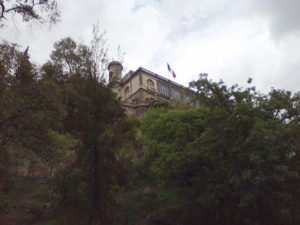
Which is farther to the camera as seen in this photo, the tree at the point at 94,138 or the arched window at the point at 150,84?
the arched window at the point at 150,84

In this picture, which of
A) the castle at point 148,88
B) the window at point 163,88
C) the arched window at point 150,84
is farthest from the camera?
the window at point 163,88

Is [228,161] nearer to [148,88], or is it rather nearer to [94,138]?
[94,138]

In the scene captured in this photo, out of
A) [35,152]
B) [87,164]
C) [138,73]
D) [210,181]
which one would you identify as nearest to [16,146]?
[35,152]

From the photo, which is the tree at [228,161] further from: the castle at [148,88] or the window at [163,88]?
the window at [163,88]

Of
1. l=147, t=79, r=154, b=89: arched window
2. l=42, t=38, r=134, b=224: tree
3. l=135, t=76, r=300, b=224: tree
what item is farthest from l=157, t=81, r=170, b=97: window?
l=42, t=38, r=134, b=224: tree

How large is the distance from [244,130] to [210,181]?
10.6 ft

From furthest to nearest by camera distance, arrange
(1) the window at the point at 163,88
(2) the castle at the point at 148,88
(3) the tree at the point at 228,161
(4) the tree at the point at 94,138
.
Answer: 1. (1) the window at the point at 163,88
2. (2) the castle at the point at 148,88
3. (3) the tree at the point at 228,161
4. (4) the tree at the point at 94,138

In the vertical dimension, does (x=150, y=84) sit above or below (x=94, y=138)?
above

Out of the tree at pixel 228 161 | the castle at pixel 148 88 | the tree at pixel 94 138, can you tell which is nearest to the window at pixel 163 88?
the castle at pixel 148 88

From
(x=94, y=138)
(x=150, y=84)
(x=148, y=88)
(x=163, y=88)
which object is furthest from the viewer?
(x=163, y=88)

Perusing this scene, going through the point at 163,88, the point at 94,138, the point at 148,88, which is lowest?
the point at 94,138

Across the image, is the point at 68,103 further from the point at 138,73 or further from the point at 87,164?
the point at 138,73

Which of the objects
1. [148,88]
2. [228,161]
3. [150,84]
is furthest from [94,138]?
[150,84]

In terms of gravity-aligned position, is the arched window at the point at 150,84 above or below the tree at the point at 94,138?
above
